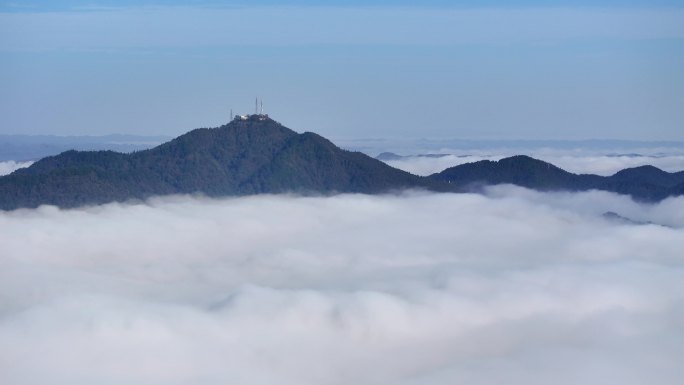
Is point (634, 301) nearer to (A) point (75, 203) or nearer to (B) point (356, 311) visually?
(B) point (356, 311)

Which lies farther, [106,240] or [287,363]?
[106,240]

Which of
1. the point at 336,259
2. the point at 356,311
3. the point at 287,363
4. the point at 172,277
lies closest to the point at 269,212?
the point at 336,259

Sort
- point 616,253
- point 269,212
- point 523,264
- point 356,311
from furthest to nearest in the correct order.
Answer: point 269,212 < point 616,253 < point 523,264 < point 356,311

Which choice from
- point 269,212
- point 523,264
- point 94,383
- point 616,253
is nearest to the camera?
point 94,383

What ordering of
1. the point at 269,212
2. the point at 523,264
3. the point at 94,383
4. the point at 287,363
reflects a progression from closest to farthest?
the point at 94,383 → the point at 287,363 → the point at 523,264 → the point at 269,212

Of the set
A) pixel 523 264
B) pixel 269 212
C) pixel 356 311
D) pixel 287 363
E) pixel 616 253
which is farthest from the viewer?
pixel 269 212

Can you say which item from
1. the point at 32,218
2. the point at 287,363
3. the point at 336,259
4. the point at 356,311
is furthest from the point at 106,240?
the point at 287,363

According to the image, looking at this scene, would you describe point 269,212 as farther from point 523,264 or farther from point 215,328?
point 215,328

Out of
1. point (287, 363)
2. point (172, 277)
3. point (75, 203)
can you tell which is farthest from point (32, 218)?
point (287, 363)

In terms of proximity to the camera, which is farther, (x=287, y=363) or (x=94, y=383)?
(x=287, y=363)
